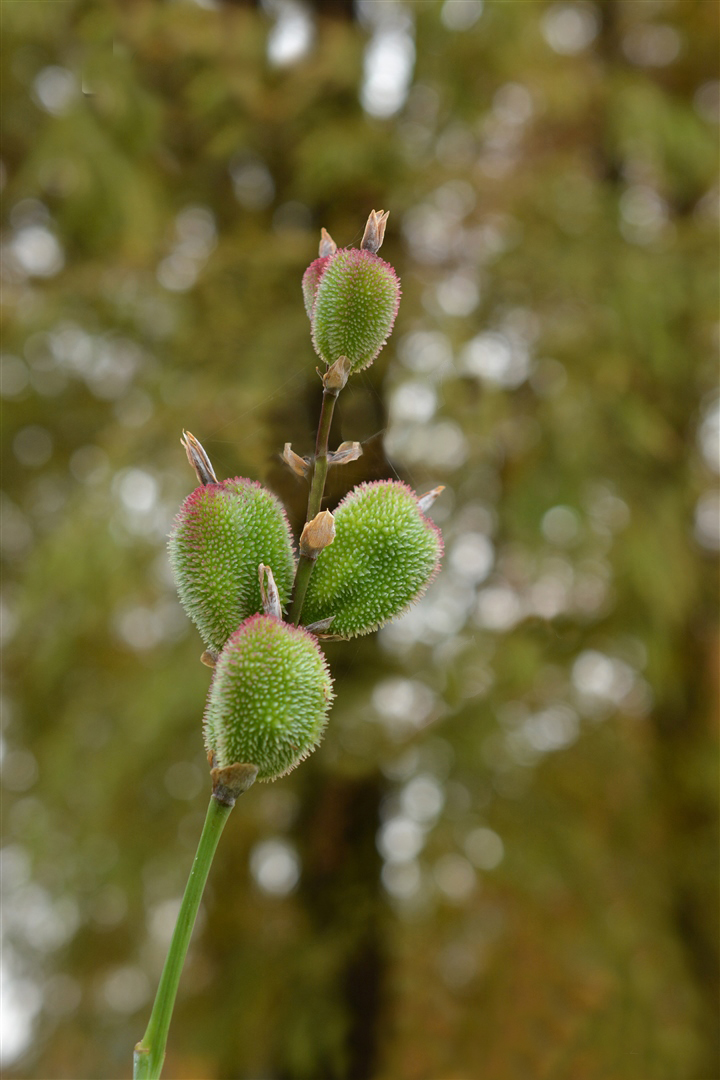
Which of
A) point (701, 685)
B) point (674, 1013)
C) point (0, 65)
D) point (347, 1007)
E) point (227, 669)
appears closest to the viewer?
point (227, 669)

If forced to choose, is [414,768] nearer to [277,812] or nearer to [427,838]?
[427,838]

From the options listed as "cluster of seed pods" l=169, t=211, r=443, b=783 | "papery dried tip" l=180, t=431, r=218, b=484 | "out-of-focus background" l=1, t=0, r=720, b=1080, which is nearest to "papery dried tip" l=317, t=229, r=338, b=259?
"cluster of seed pods" l=169, t=211, r=443, b=783

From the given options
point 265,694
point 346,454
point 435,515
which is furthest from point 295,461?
point 435,515

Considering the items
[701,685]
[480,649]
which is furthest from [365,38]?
[701,685]

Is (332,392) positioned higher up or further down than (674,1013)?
further down

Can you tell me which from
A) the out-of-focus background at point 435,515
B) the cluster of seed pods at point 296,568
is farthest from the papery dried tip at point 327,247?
the out-of-focus background at point 435,515

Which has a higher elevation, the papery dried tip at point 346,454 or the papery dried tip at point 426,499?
the papery dried tip at point 426,499

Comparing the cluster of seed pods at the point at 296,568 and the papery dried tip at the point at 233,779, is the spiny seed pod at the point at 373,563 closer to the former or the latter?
the cluster of seed pods at the point at 296,568
